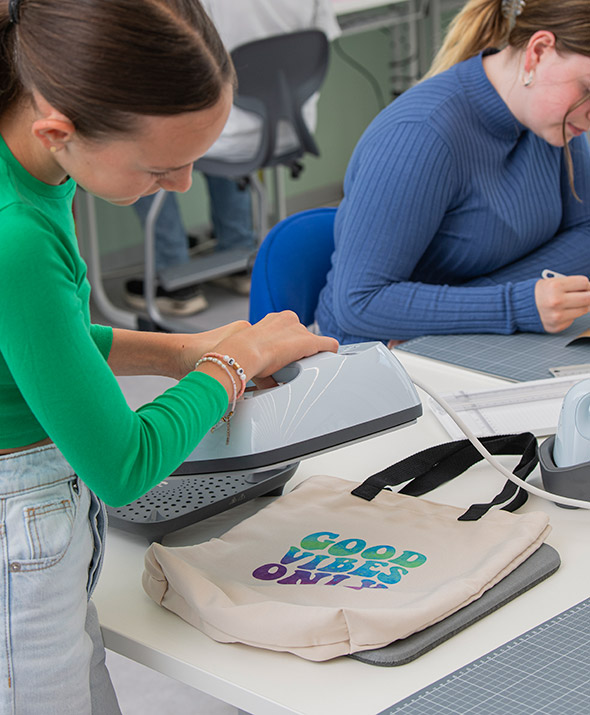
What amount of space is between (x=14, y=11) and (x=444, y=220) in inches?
40.4

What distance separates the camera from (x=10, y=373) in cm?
76

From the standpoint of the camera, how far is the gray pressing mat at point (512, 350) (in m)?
1.37

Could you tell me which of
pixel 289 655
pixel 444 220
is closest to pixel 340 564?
pixel 289 655

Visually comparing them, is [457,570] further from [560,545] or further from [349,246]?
[349,246]

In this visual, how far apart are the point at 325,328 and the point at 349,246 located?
0.68 feet

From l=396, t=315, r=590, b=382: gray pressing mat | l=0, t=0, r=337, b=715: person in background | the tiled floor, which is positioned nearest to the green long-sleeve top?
l=0, t=0, r=337, b=715: person in background

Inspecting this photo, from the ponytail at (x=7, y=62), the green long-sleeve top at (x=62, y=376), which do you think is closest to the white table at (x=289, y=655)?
the green long-sleeve top at (x=62, y=376)

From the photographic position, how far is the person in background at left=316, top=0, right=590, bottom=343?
1.52m

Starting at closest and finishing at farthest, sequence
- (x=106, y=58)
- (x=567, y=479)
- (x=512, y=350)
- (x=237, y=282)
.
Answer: (x=106, y=58), (x=567, y=479), (x=512, y=350), (x=237, y=282)

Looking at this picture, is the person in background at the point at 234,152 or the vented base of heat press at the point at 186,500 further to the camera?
the person in background at the point at 234,152

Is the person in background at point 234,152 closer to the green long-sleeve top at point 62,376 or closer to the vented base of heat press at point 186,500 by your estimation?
the vented base of heat press at point 186,500

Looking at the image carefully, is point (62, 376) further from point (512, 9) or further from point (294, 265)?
point (512, 9)

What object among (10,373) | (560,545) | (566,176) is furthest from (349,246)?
(10,373)

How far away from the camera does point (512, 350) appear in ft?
4.75
